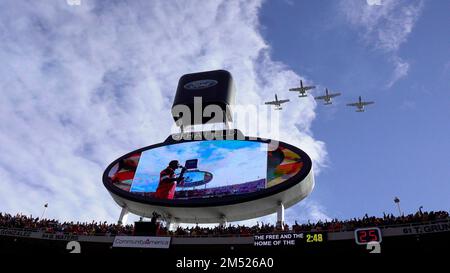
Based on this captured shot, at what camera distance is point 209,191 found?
125 feet

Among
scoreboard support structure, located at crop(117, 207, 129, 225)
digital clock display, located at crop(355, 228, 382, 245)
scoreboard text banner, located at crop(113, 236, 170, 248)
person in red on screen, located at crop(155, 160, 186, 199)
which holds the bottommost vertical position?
digital clock display, located at crop(355, 228, 382, 245)

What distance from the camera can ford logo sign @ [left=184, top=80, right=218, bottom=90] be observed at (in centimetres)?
5081

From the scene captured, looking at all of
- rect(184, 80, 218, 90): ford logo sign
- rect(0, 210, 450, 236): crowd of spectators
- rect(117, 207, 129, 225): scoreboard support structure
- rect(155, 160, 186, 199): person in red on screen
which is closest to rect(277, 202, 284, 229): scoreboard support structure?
rect(0, 210, 450, 236): crowd of spectators

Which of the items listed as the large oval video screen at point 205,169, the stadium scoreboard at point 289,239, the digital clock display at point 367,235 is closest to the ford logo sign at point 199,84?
the large oval video screen at point 205,169

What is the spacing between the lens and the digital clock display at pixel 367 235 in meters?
24.5

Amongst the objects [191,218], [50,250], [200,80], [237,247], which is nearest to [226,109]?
[200,80]

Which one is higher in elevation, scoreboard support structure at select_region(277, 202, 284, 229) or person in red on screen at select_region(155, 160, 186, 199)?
person in red on screen at select_region(155, 160, 186, 199)

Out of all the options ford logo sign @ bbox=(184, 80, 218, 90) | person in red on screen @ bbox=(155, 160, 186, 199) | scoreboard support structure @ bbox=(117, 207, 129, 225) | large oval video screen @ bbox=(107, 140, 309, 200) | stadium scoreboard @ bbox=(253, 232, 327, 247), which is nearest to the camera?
stadium scoreboard @ bbox=(253, 232, 327, 247)

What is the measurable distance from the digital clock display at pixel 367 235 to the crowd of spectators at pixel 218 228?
31.5 inches

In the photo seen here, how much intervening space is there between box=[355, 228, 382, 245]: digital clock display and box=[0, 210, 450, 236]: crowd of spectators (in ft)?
2.62

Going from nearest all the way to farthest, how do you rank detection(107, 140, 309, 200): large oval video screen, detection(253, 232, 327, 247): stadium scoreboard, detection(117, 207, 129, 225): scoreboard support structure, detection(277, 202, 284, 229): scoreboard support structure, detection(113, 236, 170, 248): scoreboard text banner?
detection(253, 232, 327, 247): stadium scoreboard → detection(113, 236, 170, 248): scoreboard text banner → detection(277, 202, 284, 229): scoreboard support structure → detection(107, 140, 309, 200): large oval video screen → detection(117, 207, 129, 225): scoreboard support structure

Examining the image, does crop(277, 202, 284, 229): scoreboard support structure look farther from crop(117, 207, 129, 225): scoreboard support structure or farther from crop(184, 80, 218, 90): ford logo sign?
crop(184, 80, 218, 90): ford logo sign
